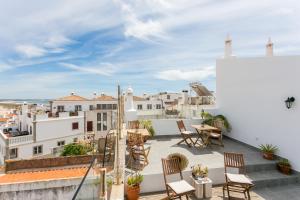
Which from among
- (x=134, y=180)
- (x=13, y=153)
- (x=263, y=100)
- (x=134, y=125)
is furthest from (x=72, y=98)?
(x=134, y=180)

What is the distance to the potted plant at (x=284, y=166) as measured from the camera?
6057mm

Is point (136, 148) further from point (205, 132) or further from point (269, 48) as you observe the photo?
point (269, 48)

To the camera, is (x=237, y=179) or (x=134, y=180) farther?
(x=237, y=179)

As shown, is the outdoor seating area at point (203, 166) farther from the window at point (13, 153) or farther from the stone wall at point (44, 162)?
the window at point (13, 153)

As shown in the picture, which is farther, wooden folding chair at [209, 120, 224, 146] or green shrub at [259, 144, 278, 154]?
wooden folding chair at [209, 120, 224, 146]

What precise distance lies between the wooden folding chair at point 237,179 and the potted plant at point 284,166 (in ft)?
4.61

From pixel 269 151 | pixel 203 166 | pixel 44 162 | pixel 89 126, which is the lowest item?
pixel 44 162

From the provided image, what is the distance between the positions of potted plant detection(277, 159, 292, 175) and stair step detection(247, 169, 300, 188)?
14cm

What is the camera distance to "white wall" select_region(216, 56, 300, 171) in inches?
246

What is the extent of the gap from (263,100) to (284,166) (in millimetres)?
2391

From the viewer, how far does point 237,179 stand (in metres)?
4.91

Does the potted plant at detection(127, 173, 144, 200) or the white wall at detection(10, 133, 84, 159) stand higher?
the potted plant at detection(127, 173, 144, 200)

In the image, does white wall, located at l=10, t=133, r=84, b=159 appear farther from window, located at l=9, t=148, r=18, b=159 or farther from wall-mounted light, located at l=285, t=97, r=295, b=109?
wall-mounted light, located at l=285, t=97, r=295, b=109

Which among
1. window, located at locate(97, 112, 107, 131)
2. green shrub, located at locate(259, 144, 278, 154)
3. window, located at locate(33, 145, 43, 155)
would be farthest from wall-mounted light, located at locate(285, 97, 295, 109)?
window, located at locate(97, 112, 107, 131)
